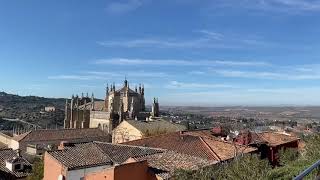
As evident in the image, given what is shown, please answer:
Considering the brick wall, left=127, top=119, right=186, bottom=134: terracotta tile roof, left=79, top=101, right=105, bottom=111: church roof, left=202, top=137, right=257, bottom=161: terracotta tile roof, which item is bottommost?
the brick wall

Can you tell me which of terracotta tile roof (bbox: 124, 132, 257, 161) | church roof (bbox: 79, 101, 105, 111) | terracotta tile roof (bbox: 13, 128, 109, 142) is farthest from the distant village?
church roof (bbox: 79, 101, 105, 111)

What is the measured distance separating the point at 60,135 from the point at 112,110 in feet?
31.9

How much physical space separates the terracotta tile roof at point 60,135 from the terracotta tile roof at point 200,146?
3105 centimetres

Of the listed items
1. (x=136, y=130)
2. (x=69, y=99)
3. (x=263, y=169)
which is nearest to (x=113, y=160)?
(x=263, y=169)

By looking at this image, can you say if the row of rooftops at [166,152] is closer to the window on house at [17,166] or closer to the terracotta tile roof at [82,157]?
the terracotta tile roof at [82,157]

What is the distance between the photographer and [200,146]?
103ft

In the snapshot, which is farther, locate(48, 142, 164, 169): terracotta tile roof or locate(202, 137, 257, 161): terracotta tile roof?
locate(202, 137, 257, 161): terracotta tile roof

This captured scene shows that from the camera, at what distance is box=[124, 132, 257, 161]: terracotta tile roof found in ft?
97.7

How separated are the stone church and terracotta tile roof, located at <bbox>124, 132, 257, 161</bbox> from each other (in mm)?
33554

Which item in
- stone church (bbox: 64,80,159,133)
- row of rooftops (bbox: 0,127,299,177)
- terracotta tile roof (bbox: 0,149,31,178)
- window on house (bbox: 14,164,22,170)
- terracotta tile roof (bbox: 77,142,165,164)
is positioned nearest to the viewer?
row of rooftops (bbox: 0,127,299,177)

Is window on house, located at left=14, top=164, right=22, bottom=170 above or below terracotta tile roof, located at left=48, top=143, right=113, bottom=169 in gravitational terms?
below

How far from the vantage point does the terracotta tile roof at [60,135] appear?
65500mm

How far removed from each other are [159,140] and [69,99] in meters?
54.0

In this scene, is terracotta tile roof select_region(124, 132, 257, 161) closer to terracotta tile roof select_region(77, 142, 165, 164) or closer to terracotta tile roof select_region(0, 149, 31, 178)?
terracotta tile roof select_region(77, 142, 165, 164)
